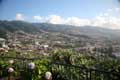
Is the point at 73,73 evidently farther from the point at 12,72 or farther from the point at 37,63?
the point at 12,72

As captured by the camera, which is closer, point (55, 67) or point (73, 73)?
point (73, 73)

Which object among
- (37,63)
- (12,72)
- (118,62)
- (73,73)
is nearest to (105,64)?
(118,62)

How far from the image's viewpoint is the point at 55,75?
8211mm

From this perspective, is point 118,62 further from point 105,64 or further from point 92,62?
point 92,62

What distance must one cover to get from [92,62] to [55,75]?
2.08 metres

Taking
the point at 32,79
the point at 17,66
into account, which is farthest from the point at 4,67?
the point at 32,79

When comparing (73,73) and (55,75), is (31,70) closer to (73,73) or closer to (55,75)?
(55,75)

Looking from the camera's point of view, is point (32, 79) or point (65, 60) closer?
point (32, 79)

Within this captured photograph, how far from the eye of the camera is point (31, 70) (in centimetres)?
832

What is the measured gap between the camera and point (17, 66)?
9938mm

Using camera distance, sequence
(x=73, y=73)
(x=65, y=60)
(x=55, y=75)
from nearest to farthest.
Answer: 1. (x=73, y=73)
2. (x=55, y=75)
3. (x=65, y=60)

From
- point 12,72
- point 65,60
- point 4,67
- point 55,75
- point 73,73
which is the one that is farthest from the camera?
point 65,60

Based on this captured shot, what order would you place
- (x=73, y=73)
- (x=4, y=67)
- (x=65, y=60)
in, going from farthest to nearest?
(x=65, y=60) → (x=4, y=67) → (x=73, y=73)

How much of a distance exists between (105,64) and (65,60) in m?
1.93
